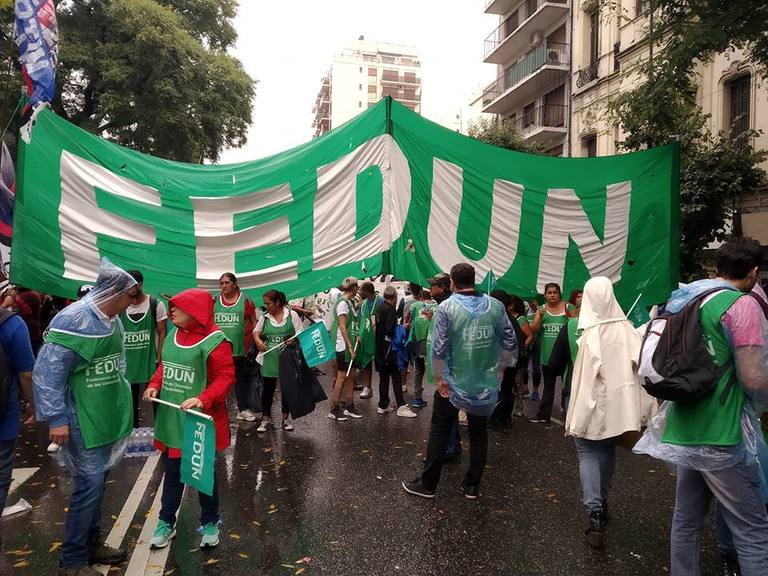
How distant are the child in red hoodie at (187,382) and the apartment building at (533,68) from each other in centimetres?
2254

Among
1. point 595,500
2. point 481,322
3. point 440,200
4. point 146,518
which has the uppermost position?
point 440,200

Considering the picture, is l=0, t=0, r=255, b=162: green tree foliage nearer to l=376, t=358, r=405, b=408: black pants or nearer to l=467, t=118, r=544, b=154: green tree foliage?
l=467, t=118, r=544, b=154: green tree foliage

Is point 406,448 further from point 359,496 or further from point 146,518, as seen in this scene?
point 146,518

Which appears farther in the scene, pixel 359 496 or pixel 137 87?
pixel 137 87

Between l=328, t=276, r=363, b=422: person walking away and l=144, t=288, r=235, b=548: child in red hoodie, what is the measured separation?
359 centimetres

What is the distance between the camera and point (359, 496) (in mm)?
4676

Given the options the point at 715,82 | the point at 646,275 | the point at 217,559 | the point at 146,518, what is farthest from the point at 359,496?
the point at 715,82

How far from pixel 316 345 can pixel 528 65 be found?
24226 mm

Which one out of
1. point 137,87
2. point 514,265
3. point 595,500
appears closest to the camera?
point 595,500

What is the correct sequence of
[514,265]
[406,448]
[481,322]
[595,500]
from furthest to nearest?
1. [406,448]
2. [514,265]
3. [481,322]
4. [595,500]

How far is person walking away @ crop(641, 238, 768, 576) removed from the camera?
104 inches

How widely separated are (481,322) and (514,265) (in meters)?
1.38

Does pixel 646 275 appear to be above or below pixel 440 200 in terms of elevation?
below

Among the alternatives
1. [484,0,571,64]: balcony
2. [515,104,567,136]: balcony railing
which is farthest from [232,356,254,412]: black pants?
[484,0,571,64]: balcony
